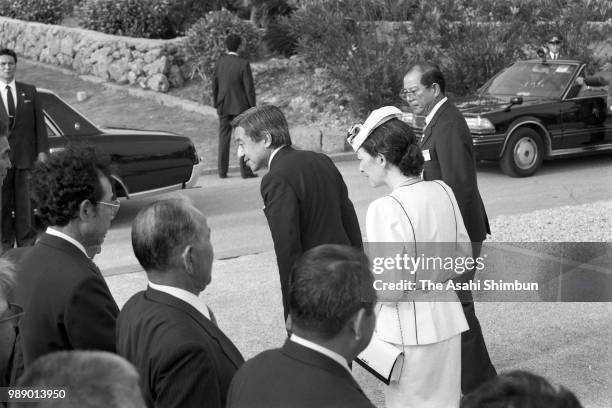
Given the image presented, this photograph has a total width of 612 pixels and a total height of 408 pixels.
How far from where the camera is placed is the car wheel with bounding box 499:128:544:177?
1331 centimetres

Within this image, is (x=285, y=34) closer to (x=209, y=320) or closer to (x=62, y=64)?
(x=62, y=64)

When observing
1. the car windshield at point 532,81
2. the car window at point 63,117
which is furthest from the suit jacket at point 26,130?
the car windshield at point 532,81

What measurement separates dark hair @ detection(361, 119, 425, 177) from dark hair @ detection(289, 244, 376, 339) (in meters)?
1.52

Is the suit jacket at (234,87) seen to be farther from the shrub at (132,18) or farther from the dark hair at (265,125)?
the shrub at (132,18)

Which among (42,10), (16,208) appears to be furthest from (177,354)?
(42,10)

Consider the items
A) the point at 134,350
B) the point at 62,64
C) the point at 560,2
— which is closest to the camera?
the point at 134,350

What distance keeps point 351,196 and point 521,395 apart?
10225mm

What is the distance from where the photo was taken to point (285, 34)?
811 inches

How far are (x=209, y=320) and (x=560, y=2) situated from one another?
56.1 feet

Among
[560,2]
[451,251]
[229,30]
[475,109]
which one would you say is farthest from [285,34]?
[451,251]

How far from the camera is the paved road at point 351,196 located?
32.1 ft

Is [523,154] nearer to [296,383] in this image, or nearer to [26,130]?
[26,130]

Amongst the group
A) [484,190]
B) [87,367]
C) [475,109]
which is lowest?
[484,190]

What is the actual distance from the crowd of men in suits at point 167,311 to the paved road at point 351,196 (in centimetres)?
482
